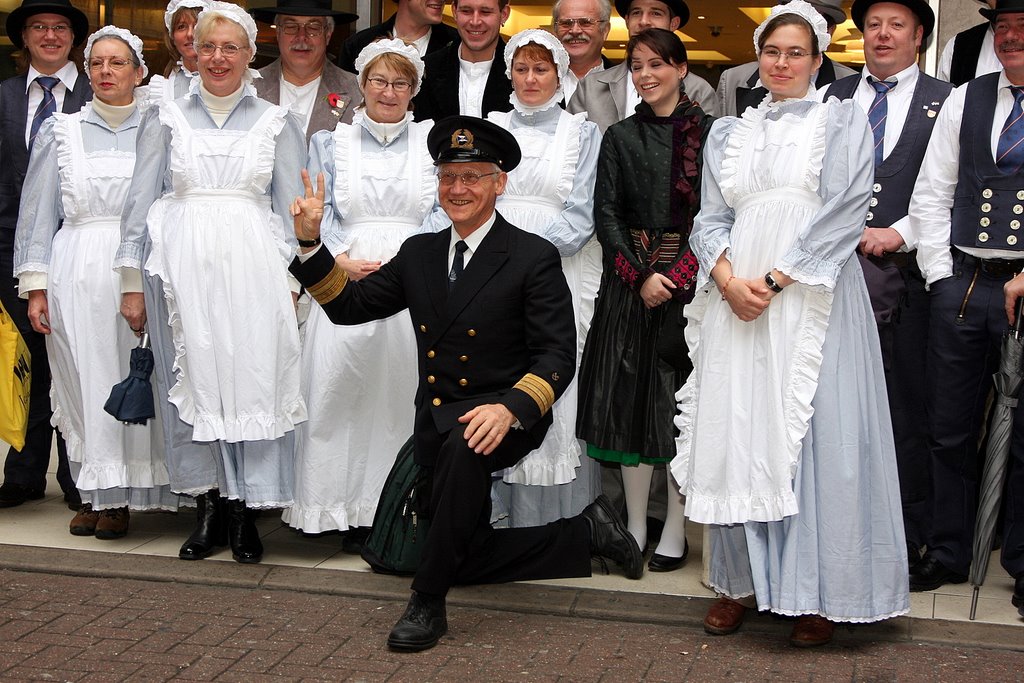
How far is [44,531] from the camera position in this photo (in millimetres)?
6105

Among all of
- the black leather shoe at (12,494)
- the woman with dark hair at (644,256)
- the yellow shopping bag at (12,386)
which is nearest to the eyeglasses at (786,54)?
the woman with dark hair at (644,256)

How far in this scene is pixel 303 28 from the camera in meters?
6.28

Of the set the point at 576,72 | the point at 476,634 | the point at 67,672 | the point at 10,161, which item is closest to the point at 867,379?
the point at 476,634

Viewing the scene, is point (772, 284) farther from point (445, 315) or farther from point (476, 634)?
point (476, 634)

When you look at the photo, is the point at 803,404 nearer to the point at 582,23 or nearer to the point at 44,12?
the point at 582,23

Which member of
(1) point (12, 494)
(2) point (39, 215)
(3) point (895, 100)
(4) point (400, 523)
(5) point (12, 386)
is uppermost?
(3) point (895, 100)

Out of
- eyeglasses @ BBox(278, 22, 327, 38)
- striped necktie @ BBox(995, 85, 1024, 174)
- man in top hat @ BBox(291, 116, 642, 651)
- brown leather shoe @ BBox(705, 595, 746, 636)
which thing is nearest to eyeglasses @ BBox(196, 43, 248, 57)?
eyeglasses @ BBox(278, 22, 327, 38)

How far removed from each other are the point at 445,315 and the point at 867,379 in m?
1.51

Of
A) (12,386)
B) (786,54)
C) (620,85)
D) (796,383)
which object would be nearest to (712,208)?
(786,54)

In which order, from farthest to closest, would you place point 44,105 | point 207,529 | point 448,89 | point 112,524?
1. point 44,105
2. point 448,89
3. point 112,524
4. point 207,529

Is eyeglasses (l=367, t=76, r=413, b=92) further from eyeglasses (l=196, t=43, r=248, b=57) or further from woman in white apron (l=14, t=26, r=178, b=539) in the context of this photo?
woman in white apron (l=14, t=26, r=178, b=539)

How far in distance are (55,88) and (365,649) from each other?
347 cm

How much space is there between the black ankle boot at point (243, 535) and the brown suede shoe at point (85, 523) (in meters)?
0.75

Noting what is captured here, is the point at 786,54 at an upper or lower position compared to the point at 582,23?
lower
